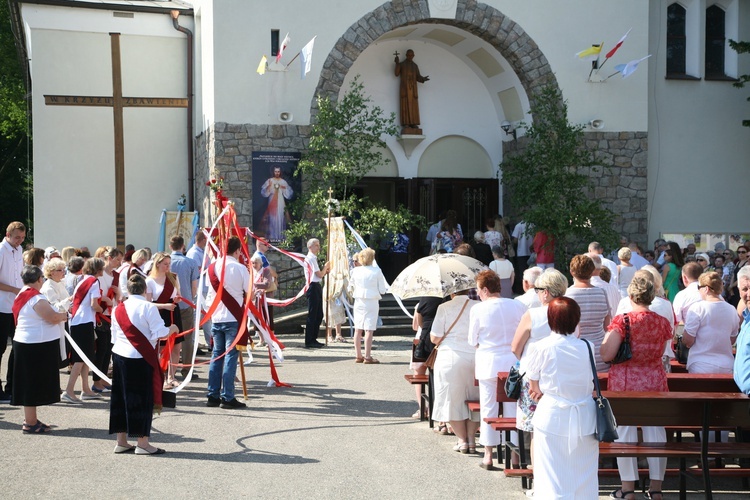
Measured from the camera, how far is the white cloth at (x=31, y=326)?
927 centimetres

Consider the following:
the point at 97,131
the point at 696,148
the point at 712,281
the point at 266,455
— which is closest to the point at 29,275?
the point at 266,455

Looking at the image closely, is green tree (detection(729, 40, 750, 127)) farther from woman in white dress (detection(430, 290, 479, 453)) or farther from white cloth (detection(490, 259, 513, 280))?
woman in white dress (detection(430, 290, 479, 453))

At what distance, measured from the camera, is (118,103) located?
68.8ft

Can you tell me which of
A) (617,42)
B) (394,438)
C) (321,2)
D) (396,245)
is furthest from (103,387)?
(617,42)

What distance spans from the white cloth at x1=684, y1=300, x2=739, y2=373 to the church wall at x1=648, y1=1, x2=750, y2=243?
1403 centimetres

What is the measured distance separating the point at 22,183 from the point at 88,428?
29.2 m

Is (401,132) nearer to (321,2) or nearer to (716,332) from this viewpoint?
(321,2)

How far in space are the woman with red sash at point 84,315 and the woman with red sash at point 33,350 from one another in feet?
5.24

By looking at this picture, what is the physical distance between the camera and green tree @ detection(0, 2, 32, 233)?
31953mm

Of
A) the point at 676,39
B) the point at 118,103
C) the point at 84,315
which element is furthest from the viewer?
the point at 676,39

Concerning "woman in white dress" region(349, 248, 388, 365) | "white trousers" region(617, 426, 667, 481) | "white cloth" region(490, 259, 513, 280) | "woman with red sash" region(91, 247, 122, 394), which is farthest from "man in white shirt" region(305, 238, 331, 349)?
"white trousers" region(617, 426, 667, 481)

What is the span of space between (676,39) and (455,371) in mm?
16940

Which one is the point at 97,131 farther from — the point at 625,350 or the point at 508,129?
the point at 625,350

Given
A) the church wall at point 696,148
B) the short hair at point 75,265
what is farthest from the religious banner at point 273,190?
the church wall at point 696,148
